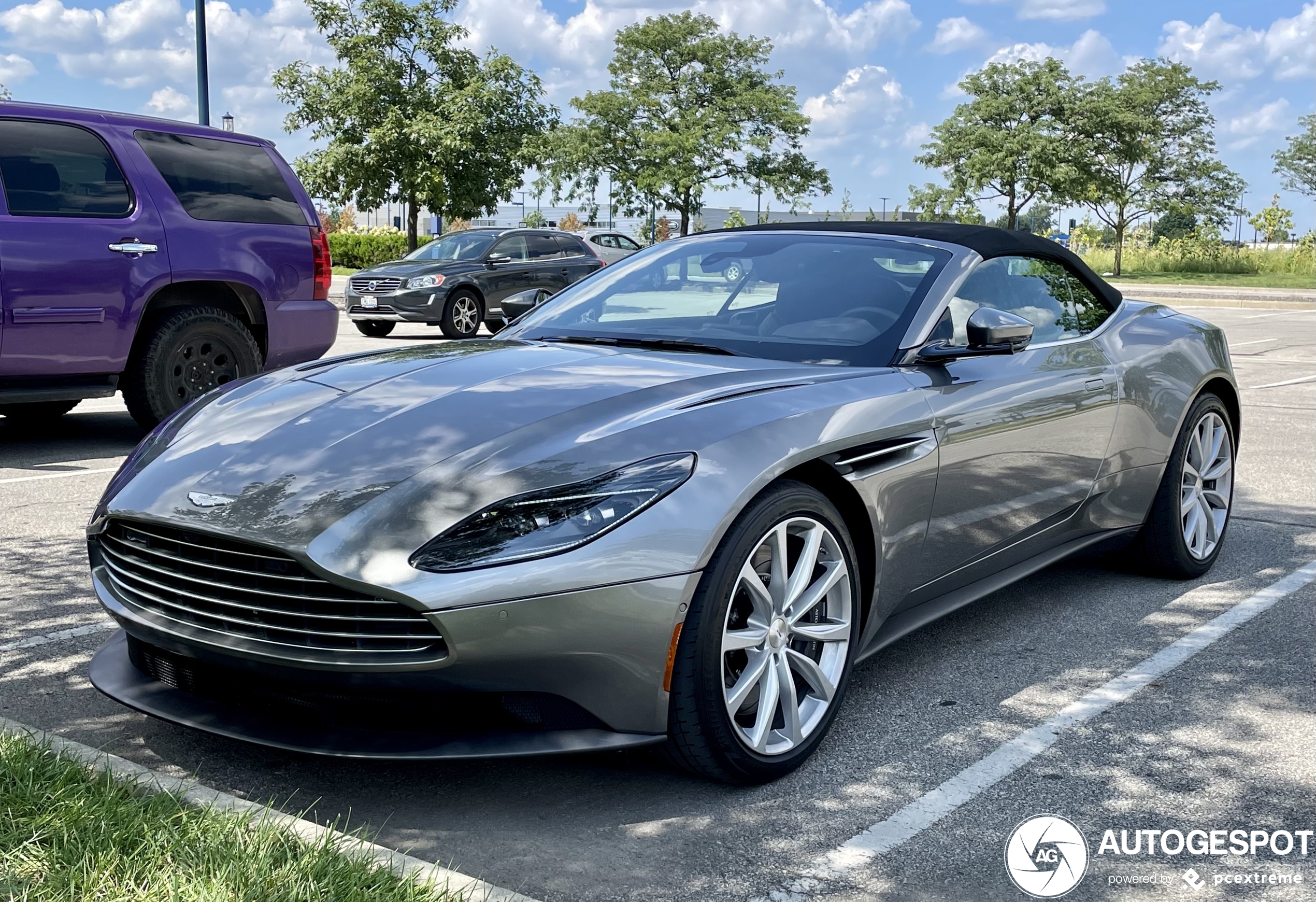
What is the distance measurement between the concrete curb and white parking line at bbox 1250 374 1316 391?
12.0 meters

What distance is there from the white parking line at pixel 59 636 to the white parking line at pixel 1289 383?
1139 centimetres

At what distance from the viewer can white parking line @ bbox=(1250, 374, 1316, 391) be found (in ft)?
42.8

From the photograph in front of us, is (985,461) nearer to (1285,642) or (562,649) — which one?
(1285,642)

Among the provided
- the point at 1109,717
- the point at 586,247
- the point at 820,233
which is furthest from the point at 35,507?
the point at 586,247

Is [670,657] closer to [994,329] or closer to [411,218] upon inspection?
[994,329]

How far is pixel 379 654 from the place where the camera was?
9.06ft

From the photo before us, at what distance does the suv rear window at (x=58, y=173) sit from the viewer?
722 centimetres

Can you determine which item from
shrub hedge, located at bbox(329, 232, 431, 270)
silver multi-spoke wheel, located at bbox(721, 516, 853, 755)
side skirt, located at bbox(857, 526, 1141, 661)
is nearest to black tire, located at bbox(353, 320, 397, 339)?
side skirt, located at bbox(857, 526, 1141, 661)

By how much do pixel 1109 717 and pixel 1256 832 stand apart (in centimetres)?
72

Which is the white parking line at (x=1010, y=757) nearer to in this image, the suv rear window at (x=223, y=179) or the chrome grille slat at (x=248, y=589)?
the chrome grille slat at (x=248, y=589)

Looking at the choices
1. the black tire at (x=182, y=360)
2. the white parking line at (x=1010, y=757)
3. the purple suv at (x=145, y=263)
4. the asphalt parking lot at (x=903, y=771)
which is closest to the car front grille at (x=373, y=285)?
the purple suv at (x=145, y=263)

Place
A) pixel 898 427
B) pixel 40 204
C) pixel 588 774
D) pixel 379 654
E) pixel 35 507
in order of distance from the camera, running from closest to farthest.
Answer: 1. pixel 379 654
2. pixel 588 774
3. pixel 898 427
4. pixel 35 507
5. pixel 40 204

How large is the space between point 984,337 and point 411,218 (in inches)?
1103

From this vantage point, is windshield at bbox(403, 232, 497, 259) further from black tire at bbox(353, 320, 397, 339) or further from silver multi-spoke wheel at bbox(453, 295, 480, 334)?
black tire at bbox(353, 320, 397, 339)
